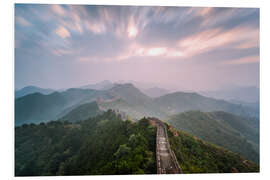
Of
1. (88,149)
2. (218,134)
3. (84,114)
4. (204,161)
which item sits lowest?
(218,134)

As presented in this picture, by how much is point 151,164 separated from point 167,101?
128m

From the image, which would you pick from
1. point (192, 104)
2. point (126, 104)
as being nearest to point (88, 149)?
point (126, 104)

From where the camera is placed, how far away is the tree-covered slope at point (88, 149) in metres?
5.83

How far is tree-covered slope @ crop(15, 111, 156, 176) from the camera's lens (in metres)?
5.83

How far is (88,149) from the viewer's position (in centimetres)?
1361

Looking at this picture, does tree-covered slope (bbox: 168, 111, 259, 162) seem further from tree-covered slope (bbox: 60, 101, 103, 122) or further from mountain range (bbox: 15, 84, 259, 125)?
mountain range (bbox: 15, 84, 259, 125)

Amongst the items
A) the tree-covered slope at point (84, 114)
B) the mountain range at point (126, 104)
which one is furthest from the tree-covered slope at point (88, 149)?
the mountain range at point (126, 104)

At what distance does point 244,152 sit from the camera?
30.3 metres

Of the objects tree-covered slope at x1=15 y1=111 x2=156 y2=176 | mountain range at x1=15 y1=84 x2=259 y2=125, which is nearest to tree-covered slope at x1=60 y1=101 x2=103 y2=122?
tree-covered slope at x1=15 y1=111 x2=156 y2=176

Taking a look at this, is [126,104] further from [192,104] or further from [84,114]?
[192,104]

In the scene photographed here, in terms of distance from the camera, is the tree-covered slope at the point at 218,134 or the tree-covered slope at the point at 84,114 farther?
the tree-covered slope at the point at 84,114

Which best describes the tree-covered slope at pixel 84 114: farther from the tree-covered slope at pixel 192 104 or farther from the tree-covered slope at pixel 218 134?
the tree-covered slope at pixel 192 104

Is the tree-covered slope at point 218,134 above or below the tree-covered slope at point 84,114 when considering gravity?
below
